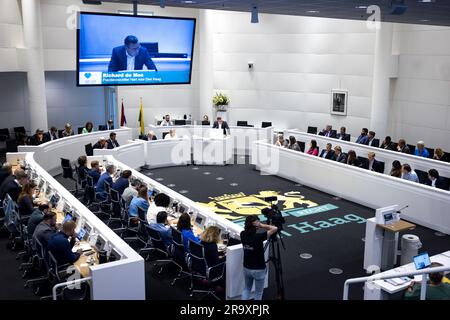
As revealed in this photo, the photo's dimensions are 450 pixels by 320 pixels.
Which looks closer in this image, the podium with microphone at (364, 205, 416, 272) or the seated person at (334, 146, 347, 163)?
the podium with microphone at (364, 205, 416, 272)

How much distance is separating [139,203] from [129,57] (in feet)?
20.2

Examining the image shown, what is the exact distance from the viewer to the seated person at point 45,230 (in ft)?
22.0

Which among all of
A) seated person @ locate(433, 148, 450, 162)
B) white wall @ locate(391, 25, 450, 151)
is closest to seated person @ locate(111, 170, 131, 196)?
seated person @ locate(433, 148, 450, 162)

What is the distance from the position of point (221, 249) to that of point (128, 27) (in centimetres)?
801

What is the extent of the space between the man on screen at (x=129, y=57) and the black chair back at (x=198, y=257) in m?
7.85

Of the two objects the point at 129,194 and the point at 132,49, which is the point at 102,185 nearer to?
the point at 129,194

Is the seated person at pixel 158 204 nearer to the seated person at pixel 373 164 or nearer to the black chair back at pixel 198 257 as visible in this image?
the black chair back at pixel 198 257

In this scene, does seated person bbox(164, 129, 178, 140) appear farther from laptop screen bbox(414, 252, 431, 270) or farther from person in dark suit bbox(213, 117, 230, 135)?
laptop screen bbox(414, 252, 431, 270)

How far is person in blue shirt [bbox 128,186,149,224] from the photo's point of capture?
27.3 feet

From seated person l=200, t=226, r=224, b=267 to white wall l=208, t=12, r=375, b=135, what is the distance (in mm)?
10449

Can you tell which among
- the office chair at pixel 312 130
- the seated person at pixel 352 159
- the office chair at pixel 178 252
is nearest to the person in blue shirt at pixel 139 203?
the office chair at pixel 178 252

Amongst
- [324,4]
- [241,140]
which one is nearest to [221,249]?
[324,4]

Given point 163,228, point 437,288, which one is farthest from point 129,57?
point 437,288

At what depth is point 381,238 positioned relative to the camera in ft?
25.3
